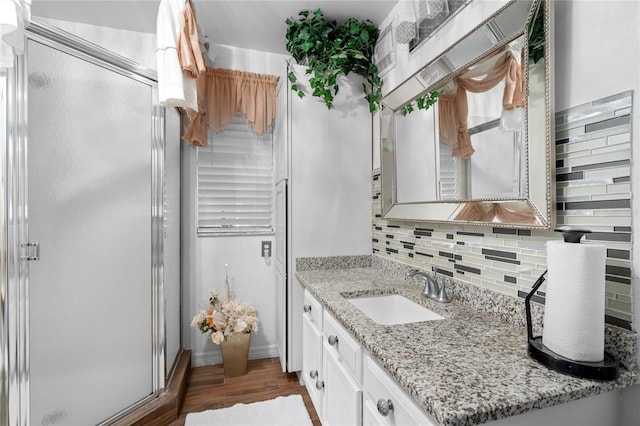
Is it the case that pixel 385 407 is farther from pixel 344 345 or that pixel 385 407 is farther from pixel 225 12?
pixel 225 12

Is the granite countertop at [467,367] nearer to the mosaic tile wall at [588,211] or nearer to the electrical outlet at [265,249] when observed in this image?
the mosaic tile wall at [588,211]

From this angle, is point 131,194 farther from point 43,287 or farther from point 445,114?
point 445,114

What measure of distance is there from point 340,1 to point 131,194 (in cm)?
175

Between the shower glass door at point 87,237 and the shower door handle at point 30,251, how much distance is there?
0.11 feet

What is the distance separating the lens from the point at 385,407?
91 cm

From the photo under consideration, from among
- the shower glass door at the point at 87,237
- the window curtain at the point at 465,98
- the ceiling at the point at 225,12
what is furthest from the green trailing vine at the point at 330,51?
the shower glass door at the point at 87,237

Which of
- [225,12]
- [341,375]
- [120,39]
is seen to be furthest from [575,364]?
[120,39]

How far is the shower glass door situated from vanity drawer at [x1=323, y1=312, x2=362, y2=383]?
110cm

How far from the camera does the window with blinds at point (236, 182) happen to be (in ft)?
8.16

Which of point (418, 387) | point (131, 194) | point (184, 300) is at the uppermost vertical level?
point (131, 194)

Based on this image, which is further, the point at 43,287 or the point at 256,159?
the point at 256,159

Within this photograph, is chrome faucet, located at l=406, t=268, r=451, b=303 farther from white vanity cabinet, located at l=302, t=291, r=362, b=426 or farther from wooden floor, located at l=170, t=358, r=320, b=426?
wooden floor, located at l=170, t=358, r=320, b=426

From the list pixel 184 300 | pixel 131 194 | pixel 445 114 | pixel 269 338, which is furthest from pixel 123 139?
pixel 269 338

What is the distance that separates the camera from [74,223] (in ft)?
4.80
